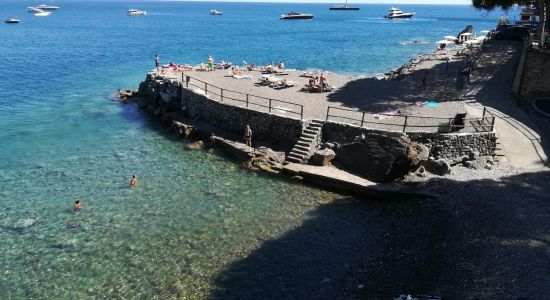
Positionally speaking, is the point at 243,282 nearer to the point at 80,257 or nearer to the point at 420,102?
the point at 80,257

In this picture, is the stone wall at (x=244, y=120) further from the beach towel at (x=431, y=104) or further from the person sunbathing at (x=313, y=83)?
the beach towel at (x=431, y=104)

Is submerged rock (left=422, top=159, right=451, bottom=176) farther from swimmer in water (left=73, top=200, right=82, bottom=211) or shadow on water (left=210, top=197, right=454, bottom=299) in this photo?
swimmer in water (left=73, top=200, right=82, bottom=211)

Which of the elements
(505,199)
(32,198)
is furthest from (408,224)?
(32,198)

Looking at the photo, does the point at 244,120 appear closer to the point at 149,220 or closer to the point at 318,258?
the point at 149,220

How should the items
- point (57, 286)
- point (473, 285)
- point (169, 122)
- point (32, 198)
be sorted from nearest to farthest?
point (473, 285), point (57, 286), point (32, 198), point (169, 122)

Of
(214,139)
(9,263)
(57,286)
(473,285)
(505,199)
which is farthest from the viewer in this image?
(214,139)

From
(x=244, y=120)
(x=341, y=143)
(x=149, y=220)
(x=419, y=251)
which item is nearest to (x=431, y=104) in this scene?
(x=341, y=143)
